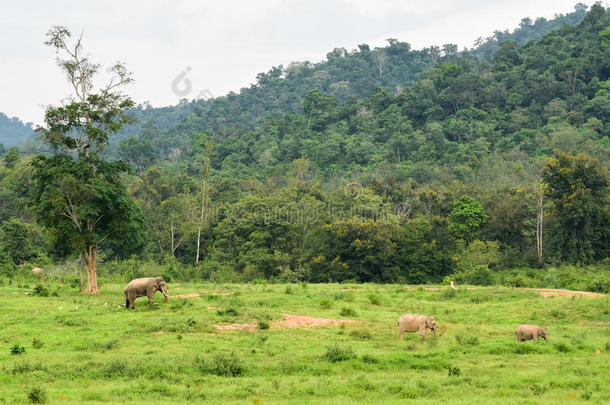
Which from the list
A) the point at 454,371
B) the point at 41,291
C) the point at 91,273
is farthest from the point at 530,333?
the point at 41,291

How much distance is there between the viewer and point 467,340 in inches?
688

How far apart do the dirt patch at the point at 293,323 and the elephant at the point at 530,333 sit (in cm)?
562

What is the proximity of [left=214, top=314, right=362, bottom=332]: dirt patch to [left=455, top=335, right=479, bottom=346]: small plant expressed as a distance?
4.34 metres

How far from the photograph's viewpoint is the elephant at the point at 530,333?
17.6m

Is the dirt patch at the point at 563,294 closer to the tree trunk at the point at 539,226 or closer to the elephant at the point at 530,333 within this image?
the elephant at the point at 530,333

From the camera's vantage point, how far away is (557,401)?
1177 centimetres

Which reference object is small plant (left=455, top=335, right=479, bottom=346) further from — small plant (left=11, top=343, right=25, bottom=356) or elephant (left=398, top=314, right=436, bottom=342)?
small plant (left=11, top=343, right=25, bottom=356)

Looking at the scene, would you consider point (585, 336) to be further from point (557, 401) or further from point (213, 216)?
point (213, 216)

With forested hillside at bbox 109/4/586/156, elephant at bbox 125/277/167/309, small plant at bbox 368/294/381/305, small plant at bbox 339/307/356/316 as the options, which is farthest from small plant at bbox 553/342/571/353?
forested hillside at bbox 109/4/586/156

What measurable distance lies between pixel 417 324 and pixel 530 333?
318 centimetres

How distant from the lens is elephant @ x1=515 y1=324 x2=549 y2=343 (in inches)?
694

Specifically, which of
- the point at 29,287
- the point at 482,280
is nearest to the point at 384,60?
the point at 482,280

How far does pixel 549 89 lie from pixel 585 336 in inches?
2969

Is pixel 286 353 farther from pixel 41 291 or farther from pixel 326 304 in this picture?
pixel 41 291
